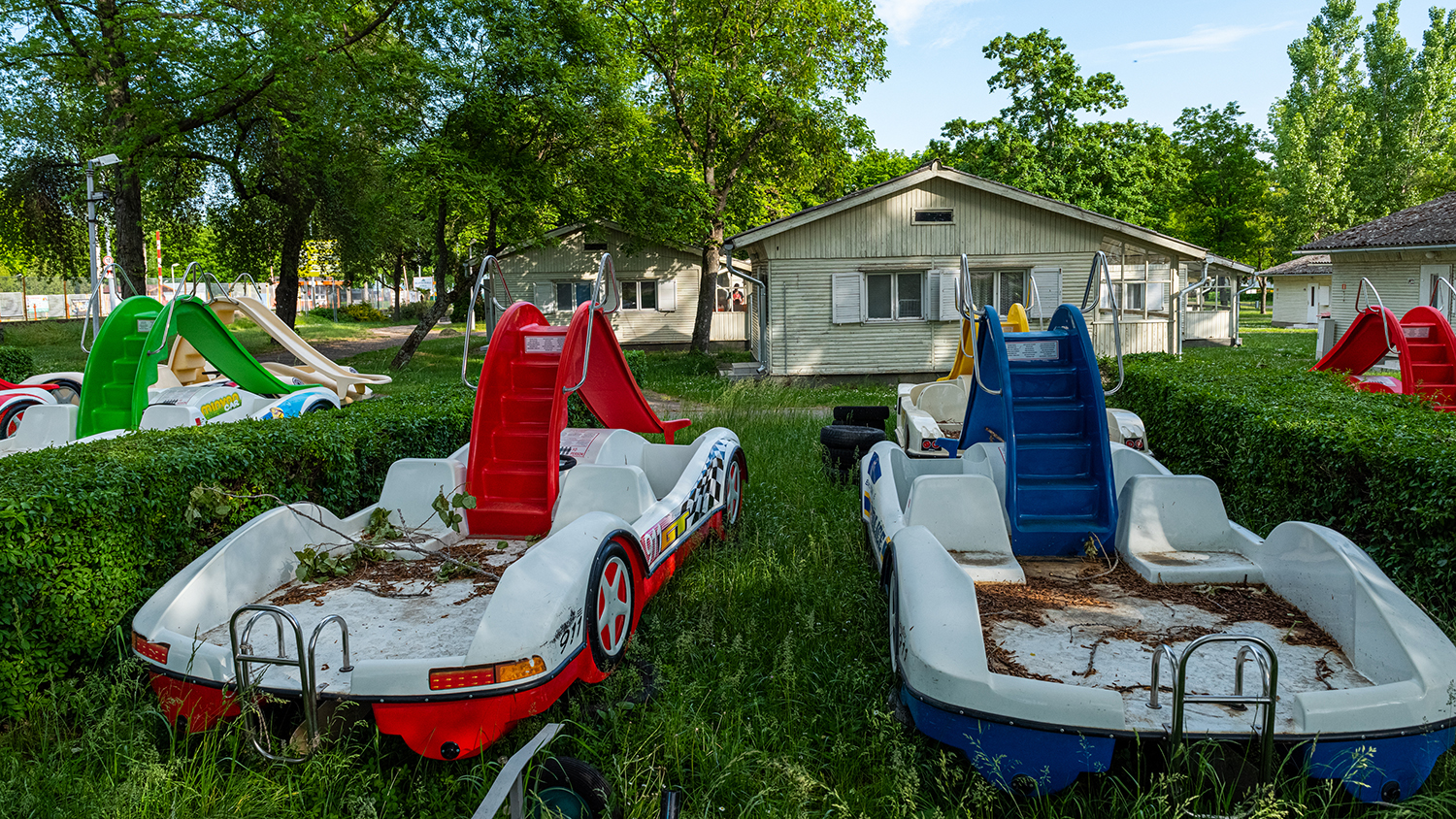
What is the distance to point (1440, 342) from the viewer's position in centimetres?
920

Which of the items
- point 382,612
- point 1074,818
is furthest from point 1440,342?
point 382,612

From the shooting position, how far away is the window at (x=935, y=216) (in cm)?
1772

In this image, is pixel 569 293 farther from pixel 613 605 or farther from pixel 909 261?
pixel 613 605

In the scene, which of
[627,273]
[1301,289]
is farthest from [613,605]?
[1301,289]

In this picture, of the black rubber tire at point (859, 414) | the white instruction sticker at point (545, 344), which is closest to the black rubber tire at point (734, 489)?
the white instruction sticker at point (545, 344)

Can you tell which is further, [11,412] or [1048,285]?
[1048,285]

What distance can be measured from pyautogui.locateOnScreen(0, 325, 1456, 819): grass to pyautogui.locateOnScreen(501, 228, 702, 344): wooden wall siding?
22.2m

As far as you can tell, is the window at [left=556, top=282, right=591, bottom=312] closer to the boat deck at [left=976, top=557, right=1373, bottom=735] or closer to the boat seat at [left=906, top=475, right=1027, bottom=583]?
the boat seat at [left=906, top=475, right=1027, bottom=583]

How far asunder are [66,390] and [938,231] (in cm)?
1463

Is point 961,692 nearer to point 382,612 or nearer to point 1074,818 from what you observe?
point 1074,818

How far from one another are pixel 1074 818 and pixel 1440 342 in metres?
8.86

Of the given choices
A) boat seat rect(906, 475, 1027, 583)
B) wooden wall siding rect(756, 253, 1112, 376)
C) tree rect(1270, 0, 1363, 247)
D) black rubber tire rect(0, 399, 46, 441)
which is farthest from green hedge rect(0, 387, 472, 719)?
tree rect(1270, 0, 1363, 247)

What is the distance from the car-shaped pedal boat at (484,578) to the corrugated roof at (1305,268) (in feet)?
128

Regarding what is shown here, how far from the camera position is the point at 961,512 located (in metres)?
5.19
